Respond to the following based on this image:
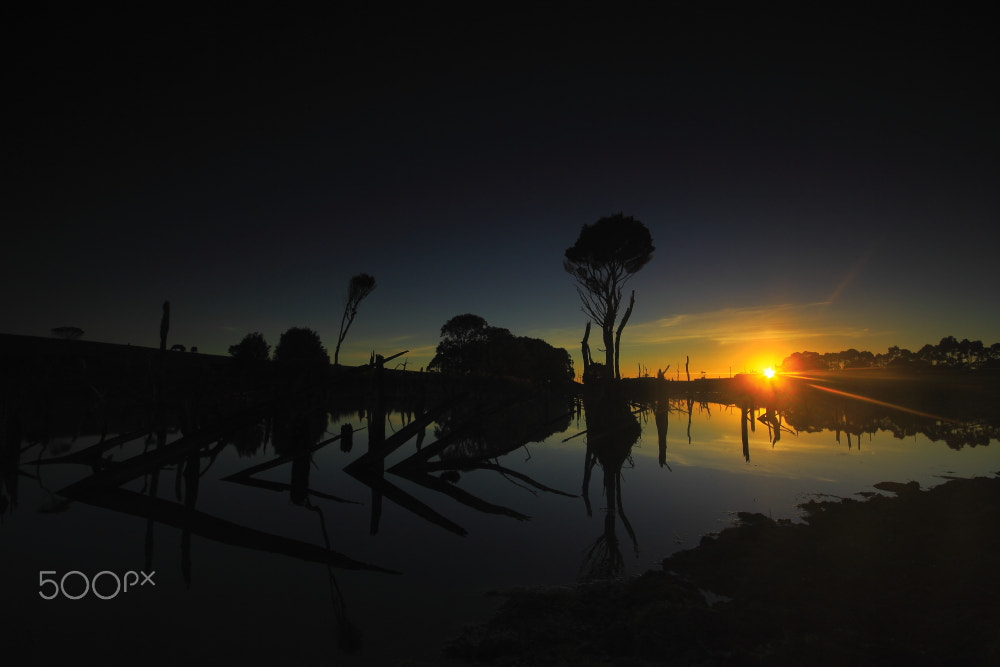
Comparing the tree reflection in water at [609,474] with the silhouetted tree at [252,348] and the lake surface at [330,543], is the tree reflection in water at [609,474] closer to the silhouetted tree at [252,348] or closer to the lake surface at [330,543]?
the lake surface at [330,543]

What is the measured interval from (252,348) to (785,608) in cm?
4821

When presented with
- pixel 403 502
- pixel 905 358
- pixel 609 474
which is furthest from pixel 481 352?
pixel 905 358

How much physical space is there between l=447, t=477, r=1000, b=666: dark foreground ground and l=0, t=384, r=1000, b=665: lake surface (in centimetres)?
60

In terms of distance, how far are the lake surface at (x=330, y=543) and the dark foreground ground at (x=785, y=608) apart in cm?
60

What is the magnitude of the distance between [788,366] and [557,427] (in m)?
180

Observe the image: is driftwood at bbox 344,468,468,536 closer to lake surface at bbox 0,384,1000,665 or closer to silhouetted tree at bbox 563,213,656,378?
lake surface at bbox 0,384,1000,665

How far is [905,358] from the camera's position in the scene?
15338cm

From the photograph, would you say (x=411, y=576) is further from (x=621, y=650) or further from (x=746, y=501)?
(x=746, y=501)

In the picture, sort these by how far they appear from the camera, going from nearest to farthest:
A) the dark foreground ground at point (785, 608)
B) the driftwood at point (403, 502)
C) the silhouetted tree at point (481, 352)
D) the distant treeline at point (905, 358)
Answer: the dark foreground ground at point (785, 608) < the driftwood at point (403, 502) < the silhouetted tree at point (481, 352) < the distant treeline at point (905, 358)

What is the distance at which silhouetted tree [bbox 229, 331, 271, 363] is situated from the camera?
138 feet

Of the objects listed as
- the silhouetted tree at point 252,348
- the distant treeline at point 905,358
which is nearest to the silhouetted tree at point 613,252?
the silhouetted tree at point 252,348

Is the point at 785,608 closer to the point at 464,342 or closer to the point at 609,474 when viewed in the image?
the point at 609,474

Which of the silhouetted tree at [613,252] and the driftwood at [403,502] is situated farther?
the silhouetted tree at [613,252]

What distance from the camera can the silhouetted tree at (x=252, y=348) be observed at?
42.0 meters
